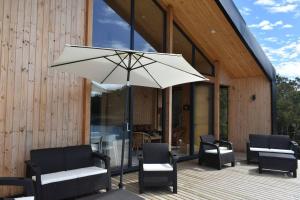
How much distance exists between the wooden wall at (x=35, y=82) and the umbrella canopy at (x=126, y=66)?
562 millimetres

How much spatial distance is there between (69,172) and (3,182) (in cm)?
114

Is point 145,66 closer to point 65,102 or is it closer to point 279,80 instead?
point 65,102

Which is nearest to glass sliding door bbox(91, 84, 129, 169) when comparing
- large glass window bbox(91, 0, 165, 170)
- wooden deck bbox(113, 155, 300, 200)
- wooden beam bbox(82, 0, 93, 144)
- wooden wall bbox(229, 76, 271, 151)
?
large glass window bbox(91, 0, 165, 170)

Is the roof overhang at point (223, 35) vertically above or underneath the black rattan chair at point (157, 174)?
above

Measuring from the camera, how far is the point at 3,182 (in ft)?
10.5

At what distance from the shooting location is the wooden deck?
443 cm

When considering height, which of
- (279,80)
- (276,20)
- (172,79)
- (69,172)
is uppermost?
(276,20)

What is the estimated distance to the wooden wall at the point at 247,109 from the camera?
339 inches

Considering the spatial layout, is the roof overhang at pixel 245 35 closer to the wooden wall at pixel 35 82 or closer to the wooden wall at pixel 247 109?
the wooden wall at pixel 247 109

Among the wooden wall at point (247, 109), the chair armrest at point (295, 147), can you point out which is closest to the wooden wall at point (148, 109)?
the wooden wall at point (247, 109)

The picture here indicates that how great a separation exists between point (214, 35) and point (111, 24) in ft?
10.6

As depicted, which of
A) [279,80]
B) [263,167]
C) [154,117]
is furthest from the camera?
[279,80]

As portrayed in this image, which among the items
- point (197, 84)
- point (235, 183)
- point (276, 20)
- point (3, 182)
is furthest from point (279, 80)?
point (3, 182)

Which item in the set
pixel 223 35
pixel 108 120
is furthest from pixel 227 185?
pixel 223 35
